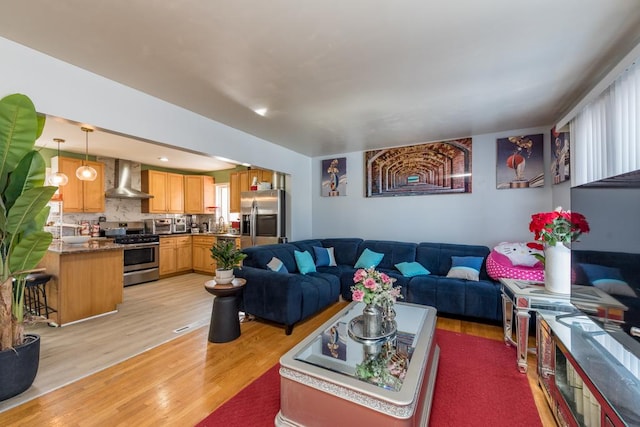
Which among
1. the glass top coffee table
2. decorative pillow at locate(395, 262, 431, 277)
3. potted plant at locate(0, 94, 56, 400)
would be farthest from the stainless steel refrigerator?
potted plant at locate(0, 94, 56, 400)

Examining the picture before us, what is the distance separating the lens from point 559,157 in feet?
Answer: 10.5

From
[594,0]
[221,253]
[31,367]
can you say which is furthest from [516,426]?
[31,367]

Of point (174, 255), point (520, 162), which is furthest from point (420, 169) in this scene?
point (174, 255)

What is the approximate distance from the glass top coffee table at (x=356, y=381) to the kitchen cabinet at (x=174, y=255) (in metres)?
4.76

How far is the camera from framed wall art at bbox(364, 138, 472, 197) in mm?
4109

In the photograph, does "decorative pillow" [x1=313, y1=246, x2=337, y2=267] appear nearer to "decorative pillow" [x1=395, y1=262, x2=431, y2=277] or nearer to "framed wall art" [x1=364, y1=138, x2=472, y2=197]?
"decorative pillow" [x1=395, y1=262, x2=431, y2=277]

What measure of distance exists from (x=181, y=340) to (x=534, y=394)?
3206 millimetres

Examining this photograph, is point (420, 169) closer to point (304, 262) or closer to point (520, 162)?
point (520, 162)

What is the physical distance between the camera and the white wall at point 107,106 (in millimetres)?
1898

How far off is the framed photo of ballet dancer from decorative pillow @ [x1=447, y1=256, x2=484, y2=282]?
120 centimetres

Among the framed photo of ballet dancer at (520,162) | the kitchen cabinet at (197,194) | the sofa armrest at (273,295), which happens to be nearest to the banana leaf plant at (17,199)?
the sofa armrest at (273,295)

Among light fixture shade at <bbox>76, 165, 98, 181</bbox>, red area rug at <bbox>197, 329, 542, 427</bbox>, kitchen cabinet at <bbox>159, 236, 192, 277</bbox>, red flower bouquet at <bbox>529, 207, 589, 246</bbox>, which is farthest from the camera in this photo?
kitchen cabinet at <bbox>159, 236, 192, 277</bbox>

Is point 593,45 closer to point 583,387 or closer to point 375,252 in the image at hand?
point 583,387

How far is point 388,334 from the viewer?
6.64 feet
